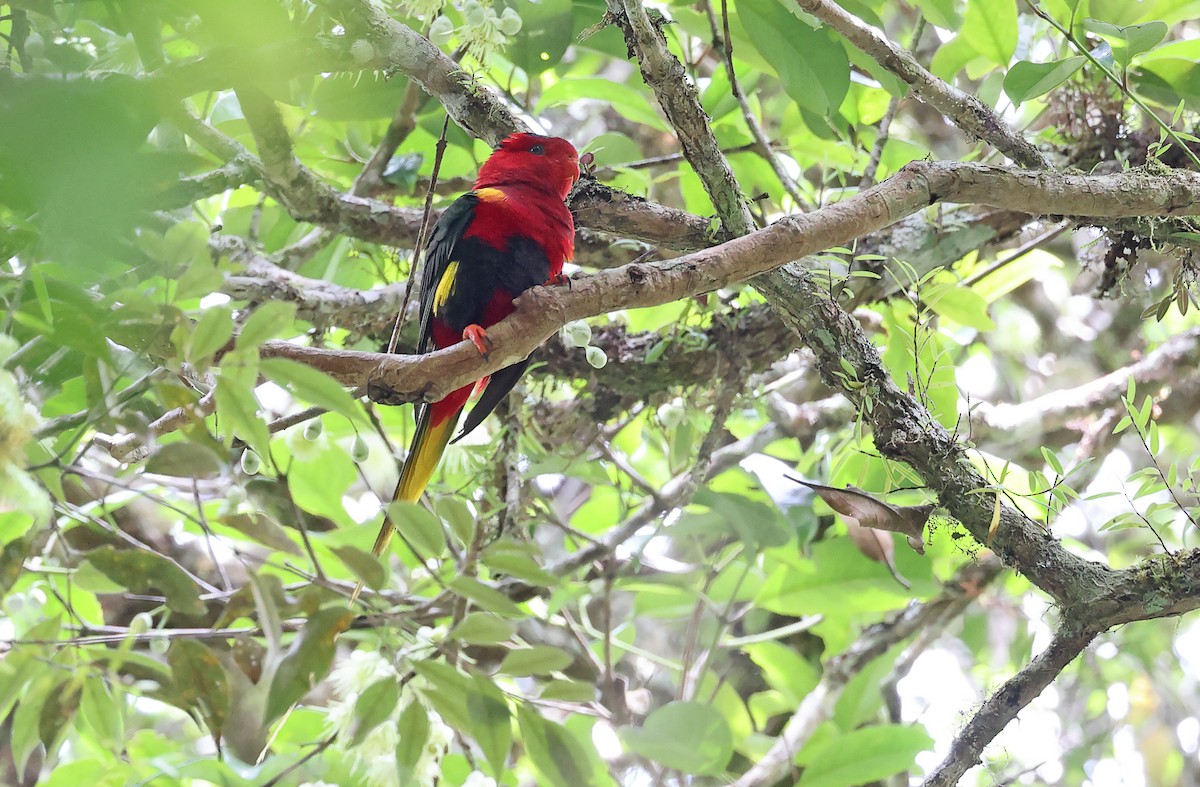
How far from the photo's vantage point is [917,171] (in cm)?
150

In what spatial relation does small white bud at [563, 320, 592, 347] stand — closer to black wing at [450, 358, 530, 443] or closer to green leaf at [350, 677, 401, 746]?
black wing at [450, 358, 530, 443]

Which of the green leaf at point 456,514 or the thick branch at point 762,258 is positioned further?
the thick branch at point 762,258

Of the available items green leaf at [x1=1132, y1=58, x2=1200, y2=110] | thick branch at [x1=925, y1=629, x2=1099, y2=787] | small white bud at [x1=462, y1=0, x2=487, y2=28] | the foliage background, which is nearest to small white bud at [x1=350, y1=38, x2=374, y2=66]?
the foliage background

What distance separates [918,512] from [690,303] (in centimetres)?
102

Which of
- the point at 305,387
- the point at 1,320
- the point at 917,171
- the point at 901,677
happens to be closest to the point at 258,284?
the point at 1,320

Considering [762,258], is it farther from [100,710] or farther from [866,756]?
[866,756]

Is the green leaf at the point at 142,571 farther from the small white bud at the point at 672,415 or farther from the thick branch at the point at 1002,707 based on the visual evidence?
the small white bud at the point at 672,415

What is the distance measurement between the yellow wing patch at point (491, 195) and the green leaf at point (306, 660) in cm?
135

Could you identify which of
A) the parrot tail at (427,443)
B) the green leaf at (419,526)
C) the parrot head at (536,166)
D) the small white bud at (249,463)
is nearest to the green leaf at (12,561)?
the small white bud at (249,463)

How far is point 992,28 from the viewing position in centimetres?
198

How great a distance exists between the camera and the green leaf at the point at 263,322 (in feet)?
2.74

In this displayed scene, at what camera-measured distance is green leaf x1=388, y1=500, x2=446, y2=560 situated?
933 mm

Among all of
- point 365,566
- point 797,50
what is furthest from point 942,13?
point 365,566

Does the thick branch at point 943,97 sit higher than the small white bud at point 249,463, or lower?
higher
